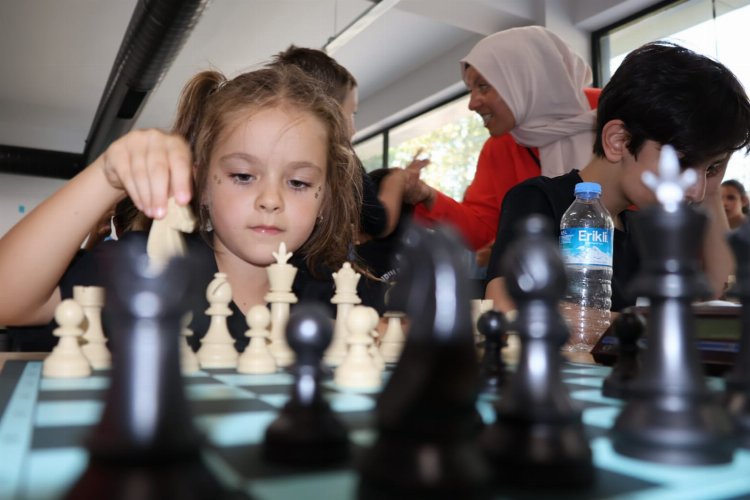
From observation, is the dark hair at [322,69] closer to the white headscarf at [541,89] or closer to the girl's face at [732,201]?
the white headscarf at [541,89]

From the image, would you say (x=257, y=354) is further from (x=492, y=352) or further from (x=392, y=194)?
(x=392, y=194)

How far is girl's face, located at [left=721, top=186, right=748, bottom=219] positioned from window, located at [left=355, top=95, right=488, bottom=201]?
2331 mm

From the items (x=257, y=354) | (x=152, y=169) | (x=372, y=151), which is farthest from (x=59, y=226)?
(x=372, y=151)

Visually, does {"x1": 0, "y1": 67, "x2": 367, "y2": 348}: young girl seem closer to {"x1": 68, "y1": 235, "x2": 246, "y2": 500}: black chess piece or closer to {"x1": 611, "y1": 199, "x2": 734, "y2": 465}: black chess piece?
{"x1": 68, "y1": 235, "x2": 246, "y2": 500}: black chess piece

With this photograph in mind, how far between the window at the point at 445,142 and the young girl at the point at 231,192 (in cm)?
432

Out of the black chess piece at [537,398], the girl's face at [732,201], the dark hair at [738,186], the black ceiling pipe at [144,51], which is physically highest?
the black ceiling pipe at [144,51]

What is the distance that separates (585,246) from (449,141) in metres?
5.25

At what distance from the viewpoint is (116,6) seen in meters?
4.83

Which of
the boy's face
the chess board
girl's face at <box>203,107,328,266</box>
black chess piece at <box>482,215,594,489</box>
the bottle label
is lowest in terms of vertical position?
the chess board

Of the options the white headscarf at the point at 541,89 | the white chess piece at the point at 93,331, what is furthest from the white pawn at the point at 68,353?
the white headscarf at the point at 541,89

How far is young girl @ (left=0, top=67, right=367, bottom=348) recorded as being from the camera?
0.99 metres

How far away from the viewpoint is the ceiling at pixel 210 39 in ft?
14.9

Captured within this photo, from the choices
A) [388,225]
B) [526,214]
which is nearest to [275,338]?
[526,214]

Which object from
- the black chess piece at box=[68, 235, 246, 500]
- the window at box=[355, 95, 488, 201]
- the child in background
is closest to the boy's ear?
the black chess piece at box=[68, 235, 246, 500]
